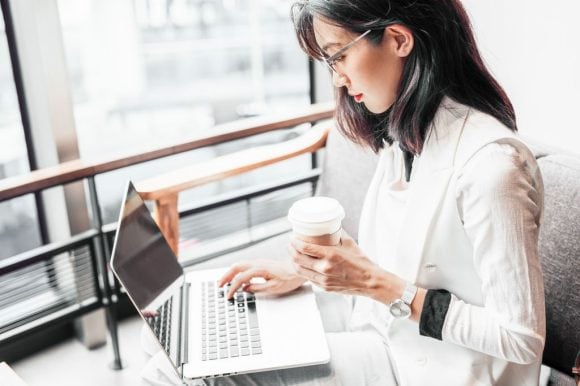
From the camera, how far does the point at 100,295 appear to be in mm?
2018

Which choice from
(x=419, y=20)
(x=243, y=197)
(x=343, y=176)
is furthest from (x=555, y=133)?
(x=419, y=20)

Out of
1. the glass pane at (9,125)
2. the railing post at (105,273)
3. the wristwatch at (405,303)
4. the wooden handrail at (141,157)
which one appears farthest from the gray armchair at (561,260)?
the glass pane at (9,125)

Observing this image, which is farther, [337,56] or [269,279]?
[269,279]

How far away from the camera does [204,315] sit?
1301mm

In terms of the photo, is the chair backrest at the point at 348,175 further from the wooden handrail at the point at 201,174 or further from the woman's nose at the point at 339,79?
the woman's nose at the point at 339,79

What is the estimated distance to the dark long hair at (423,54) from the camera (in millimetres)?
993

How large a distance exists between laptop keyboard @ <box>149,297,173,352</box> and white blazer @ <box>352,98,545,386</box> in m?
0.42

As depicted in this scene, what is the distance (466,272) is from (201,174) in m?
0.94

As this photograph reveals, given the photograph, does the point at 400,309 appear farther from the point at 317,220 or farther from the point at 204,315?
the point at 204,315

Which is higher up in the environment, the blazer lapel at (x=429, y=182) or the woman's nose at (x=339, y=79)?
the woman's nose at (x=339, y=79)

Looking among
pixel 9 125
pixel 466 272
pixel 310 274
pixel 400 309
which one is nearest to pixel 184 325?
pixel 310 274

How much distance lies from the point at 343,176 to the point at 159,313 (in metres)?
0.76

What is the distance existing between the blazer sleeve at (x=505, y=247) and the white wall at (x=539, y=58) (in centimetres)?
108

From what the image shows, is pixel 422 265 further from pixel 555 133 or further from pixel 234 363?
pixel 555 133
